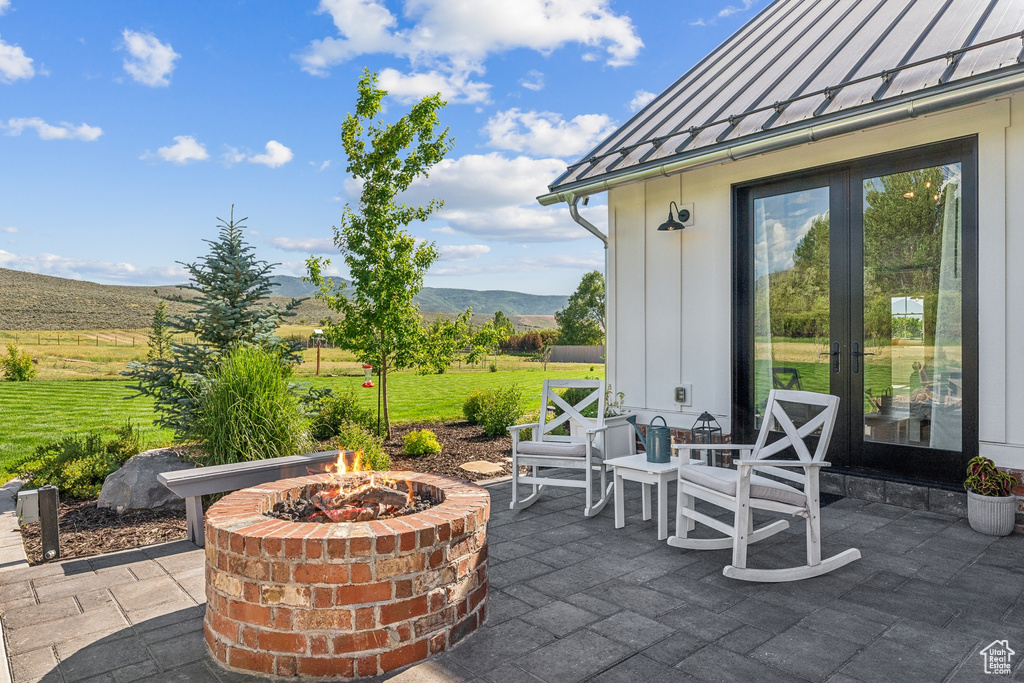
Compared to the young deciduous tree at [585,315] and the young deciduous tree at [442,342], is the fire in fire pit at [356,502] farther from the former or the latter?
the young deciduous tree at [585,315]

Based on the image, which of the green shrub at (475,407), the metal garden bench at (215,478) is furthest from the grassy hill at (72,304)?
the metal garden bench at (215,478)

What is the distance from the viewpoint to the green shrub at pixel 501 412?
26.1 feet

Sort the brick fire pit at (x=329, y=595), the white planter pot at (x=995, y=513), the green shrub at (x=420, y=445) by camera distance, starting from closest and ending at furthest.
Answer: the brick fire pit at (x=329, y=595), the white planter pot at (x=995, y=513), the green shrub at (x=420, y=445)

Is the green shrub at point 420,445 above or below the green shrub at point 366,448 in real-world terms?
below

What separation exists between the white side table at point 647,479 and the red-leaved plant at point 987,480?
191cm

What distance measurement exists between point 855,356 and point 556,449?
251 cm

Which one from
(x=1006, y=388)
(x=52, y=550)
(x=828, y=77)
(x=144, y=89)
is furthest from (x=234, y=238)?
(x=144, y=89)

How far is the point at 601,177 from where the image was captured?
545 centimetres

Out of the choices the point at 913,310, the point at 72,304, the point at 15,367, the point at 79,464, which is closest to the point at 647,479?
the point at 913,310

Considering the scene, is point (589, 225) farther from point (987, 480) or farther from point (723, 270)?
point (987, 480)

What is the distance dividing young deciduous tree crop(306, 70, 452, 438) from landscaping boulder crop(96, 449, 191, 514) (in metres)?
3.08

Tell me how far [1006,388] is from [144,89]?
702 inches

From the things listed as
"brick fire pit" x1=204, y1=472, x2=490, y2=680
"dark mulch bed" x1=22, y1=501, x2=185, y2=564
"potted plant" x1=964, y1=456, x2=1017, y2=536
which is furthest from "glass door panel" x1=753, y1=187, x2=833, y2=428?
"dark mulch bed" x1=22, y1=501, x2=185, y2=564

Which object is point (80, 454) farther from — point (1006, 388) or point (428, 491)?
point (1006, 388)
